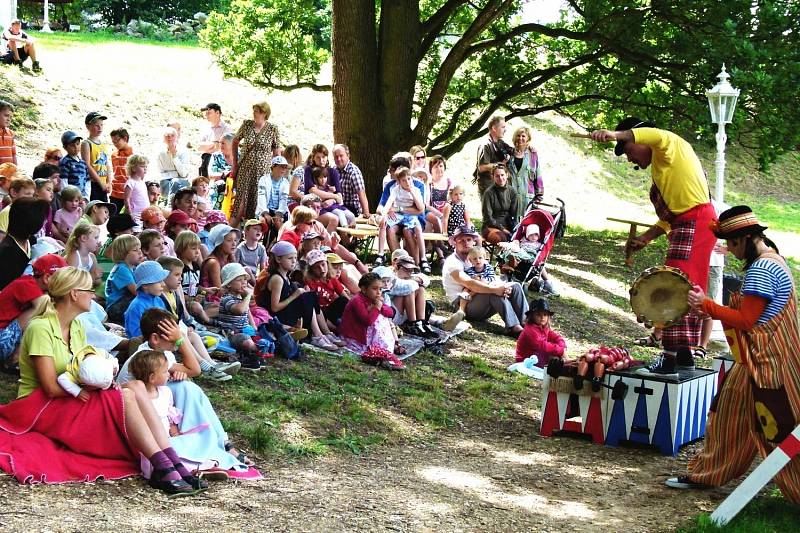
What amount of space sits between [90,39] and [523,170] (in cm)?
2023

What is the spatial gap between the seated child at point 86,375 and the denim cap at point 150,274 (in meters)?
1.40

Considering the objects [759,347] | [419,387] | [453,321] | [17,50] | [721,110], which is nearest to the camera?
[759,347]

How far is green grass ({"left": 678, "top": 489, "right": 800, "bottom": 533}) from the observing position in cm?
610

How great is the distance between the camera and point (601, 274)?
15.6 m

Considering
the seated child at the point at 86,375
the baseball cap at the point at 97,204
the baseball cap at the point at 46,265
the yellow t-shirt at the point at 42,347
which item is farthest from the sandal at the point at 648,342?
the yellow t-shirt at the point at 42,347

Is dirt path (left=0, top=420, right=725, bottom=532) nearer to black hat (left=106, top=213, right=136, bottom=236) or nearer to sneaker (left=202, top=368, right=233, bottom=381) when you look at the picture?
sneaker (left=202, top=368, right=233, bottom=381)

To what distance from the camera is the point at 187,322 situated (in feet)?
27.8

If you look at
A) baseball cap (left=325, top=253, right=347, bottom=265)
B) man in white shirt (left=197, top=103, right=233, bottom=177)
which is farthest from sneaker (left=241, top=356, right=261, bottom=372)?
man in white shirt (left=197, top=103, right=233, bottom=177)

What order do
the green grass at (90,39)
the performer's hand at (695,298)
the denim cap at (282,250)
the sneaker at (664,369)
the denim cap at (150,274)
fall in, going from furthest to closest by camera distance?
the green grass at (90,39)
the denim cap at (282,250)
the sneaker at (664,369)
the denim cap at (150,274)
the performer's hand at (695,298)

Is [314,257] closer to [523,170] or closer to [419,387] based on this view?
[419,387]

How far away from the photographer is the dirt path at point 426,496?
5.62 m

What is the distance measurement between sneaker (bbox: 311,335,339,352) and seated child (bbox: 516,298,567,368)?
1922 millimetres

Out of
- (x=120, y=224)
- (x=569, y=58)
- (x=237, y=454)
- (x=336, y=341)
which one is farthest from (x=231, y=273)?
(x=569, y=58)

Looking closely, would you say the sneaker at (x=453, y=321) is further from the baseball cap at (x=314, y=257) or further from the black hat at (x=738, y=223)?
the black hat at (x=738, y=223)
